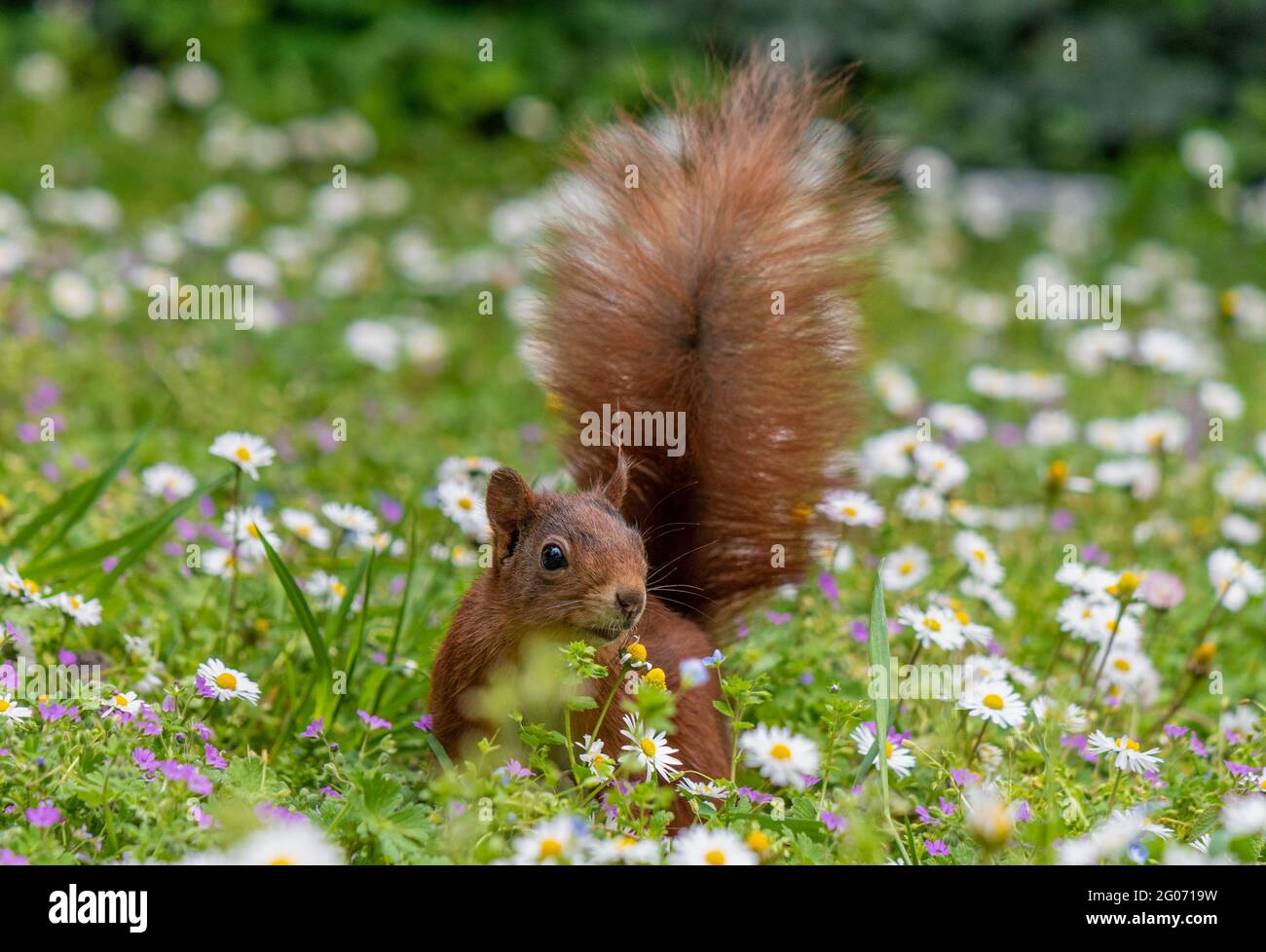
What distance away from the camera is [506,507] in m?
1.89

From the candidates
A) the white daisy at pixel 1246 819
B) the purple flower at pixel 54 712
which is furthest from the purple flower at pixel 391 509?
the white daisy at pixel 1246 819

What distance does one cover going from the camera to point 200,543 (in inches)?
105

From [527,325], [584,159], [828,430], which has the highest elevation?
[584,159]

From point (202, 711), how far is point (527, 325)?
0.74 meters

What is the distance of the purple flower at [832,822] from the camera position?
175 cm

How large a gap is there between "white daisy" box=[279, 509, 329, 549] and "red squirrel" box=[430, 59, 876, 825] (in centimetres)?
53

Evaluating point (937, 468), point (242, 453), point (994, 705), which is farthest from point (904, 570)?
point (242, 453)

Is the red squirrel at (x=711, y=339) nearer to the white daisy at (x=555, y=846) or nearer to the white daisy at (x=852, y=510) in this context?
the white daisy at (x=852, y=510)

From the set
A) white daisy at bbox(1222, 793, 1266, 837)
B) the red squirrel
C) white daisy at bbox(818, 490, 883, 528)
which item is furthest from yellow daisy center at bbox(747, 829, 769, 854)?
white daisy at bbox(818, 490, 883, 528)

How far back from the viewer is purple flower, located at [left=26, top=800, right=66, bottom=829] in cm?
159

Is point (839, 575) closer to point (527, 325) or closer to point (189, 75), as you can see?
point (527, 325)

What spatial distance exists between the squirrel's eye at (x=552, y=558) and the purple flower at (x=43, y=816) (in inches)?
24.8

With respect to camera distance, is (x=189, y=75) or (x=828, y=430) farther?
(x=189, y=75)

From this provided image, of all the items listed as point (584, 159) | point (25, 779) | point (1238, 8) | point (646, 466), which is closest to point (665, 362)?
point (646, 466)
